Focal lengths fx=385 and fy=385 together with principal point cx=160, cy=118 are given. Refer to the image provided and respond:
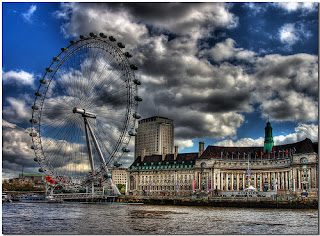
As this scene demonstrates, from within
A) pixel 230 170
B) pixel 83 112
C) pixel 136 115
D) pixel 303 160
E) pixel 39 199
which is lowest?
pixel 39 199

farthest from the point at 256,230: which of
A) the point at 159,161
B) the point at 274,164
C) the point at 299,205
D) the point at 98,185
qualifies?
the point at 159,161

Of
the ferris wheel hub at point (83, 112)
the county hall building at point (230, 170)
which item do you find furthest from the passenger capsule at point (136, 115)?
the county hall building at point (230, 170)

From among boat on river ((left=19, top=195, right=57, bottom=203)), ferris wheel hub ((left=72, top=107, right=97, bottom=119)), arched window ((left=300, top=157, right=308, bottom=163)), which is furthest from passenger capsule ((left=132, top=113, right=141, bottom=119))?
arched window ((left=300, top=157, right=308, bottom=163))

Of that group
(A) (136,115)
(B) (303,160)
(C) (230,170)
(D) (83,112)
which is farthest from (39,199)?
(B) (303,160)

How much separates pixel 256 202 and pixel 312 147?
124ft

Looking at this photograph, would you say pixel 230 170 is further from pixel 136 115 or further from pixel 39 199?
pixel 136 115

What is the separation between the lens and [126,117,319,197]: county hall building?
4796 inches

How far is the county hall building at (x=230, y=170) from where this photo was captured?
122m

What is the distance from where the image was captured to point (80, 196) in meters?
119

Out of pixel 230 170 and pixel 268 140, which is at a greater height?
pixel 268 140

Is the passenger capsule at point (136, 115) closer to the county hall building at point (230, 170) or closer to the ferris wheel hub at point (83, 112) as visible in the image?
the ferris wheel hub at point (83, 112)

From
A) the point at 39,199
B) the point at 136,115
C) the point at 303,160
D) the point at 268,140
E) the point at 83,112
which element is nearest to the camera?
the point at 136,115

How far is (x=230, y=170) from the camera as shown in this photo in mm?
143500

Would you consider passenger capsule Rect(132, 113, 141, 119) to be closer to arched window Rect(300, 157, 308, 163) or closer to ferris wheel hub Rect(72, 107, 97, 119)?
ferris wheel hub Rect(72, 107, 97, 119)
